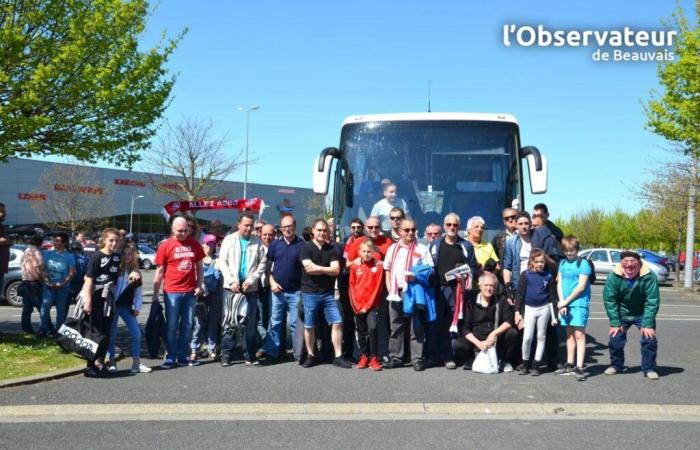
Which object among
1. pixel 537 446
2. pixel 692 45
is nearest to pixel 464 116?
pixel 537 446

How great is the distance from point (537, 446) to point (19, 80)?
7933mm

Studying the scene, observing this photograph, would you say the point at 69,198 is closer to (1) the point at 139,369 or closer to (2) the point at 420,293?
(1) the point at 139,369

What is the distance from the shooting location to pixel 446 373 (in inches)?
330

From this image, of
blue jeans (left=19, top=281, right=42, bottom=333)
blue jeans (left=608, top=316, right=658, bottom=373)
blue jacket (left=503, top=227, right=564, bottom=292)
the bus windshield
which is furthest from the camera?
blue jeans (left=19, top=281, right=42, bottom=333)

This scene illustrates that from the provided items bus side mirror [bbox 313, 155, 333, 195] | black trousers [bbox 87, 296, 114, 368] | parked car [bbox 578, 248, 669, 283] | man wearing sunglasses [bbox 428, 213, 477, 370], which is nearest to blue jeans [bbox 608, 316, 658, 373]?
man wearing sunglasses [bbox 428, 213, 477, 370]

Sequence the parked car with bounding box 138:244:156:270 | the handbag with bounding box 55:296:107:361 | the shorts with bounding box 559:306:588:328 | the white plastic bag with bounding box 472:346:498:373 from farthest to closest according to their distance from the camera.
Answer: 1. the parked car with bounding box 138:244:156:270
2. the white plastic bag with bounding box 472:346:498:373
3. the shorts with bounding box 559:306:588:328
4. the handbag with bounding box 55:296:107:361

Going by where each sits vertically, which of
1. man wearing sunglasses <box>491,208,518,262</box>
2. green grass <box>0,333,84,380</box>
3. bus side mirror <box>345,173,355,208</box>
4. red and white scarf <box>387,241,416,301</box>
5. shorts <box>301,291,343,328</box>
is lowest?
green grass <box>0,333,84,380</box>

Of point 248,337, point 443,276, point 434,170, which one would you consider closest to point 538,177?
point 434,170

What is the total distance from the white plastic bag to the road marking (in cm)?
165

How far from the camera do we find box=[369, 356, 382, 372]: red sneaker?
8487 mm

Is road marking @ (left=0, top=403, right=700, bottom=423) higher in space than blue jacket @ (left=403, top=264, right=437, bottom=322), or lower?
lower

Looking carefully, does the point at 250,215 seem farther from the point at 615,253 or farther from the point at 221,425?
the point at 615,253

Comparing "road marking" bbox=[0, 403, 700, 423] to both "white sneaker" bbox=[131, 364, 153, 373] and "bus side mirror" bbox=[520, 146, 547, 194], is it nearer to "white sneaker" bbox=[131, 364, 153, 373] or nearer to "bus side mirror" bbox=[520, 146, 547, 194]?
"white sneaker" bbox=[131, 364, 153, 373]

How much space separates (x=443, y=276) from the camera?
8.68 m
